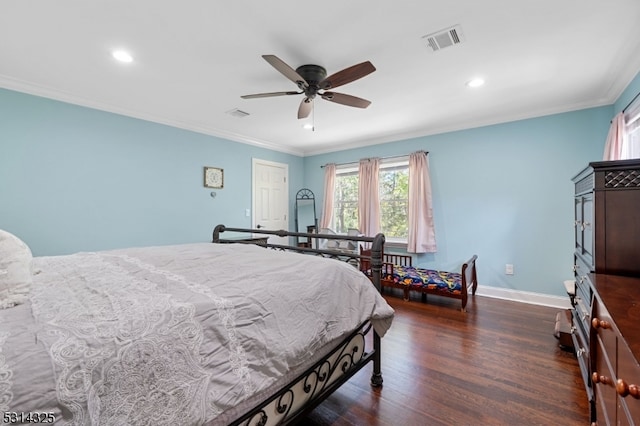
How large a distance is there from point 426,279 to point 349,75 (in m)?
2.72

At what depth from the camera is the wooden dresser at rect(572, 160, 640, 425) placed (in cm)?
97

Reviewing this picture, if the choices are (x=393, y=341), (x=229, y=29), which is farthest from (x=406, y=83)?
(x=393, y=341)

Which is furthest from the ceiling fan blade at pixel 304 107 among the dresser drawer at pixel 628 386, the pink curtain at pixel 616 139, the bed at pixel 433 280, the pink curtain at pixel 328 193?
the pink curtain at pixel 616 139

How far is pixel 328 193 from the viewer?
5.43 m

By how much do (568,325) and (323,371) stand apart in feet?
8.01

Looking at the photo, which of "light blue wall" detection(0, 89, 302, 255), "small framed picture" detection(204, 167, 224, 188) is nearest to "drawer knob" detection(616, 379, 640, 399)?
"light blue wall" detection(0, 89, 302, 255)

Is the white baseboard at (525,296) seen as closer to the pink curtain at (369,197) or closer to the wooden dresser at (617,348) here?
the pink curtain at (369,197)

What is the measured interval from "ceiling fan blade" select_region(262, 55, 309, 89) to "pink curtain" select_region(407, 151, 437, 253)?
2614 mm

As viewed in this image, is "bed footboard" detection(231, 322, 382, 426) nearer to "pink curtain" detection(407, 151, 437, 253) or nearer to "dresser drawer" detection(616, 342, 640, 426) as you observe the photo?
"dresser drawer" detection(616, 342, 640, 426)

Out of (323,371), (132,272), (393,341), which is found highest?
(132,272)

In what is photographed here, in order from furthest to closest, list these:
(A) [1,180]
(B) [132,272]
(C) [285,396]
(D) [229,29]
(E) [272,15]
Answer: (A) [1,180], (D) [229,29], (E) [272,15], (B) [132,272], (C) [285,396]

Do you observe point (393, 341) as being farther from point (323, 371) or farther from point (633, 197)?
point (633, 197)

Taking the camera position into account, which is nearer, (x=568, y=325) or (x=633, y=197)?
(x=633, y=197)

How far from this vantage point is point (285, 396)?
1218 millimetres
